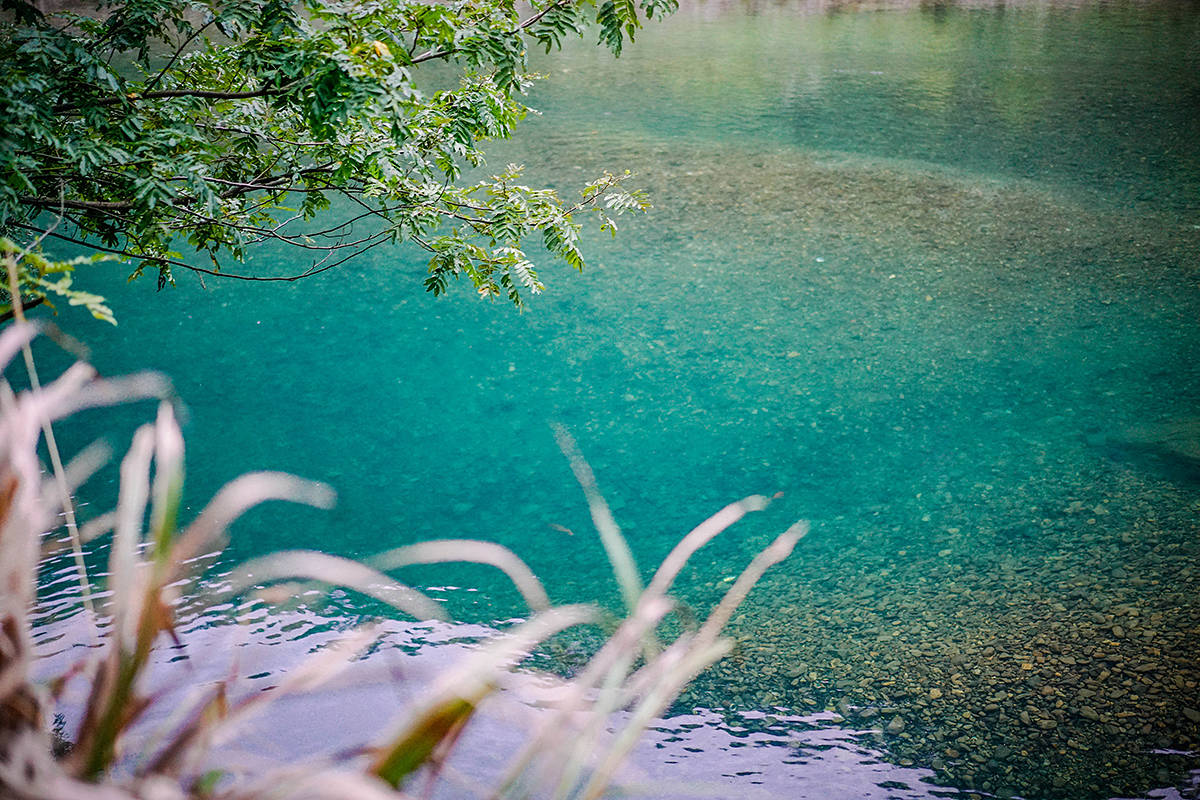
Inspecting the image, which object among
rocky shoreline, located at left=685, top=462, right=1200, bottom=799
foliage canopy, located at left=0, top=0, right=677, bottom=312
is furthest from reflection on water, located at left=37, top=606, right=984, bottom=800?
foliage canopy, located at left=0, top=0, right=677, bottom=312

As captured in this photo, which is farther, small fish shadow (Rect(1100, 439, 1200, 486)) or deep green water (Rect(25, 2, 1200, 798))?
small fish shadow (Rect(1100, 439, 1200, 486))

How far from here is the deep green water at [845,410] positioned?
107 inches

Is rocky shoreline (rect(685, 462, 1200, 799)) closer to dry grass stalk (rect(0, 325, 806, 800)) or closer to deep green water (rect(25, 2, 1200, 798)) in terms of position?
deep green water (rect(25, 2, 1200, 798))

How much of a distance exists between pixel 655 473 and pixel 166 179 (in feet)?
7.34

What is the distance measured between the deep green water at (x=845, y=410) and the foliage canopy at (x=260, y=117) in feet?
3.97

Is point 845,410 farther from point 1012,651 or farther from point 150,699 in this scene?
point 150,699

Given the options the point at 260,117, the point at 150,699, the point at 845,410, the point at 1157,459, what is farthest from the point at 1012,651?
the point at 260,117

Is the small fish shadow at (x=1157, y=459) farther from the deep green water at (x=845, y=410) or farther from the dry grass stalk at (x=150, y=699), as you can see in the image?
the dry grass stalk at (x=150, y=699)

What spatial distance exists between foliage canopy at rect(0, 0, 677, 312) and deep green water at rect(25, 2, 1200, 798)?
121 centimetres

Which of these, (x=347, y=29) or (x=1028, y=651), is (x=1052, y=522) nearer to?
(x=1028, y=651)

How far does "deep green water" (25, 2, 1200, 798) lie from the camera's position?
2721mm

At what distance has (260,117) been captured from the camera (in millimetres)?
3072

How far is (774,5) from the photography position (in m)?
16.5

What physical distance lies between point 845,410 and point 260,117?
9.31 feet
